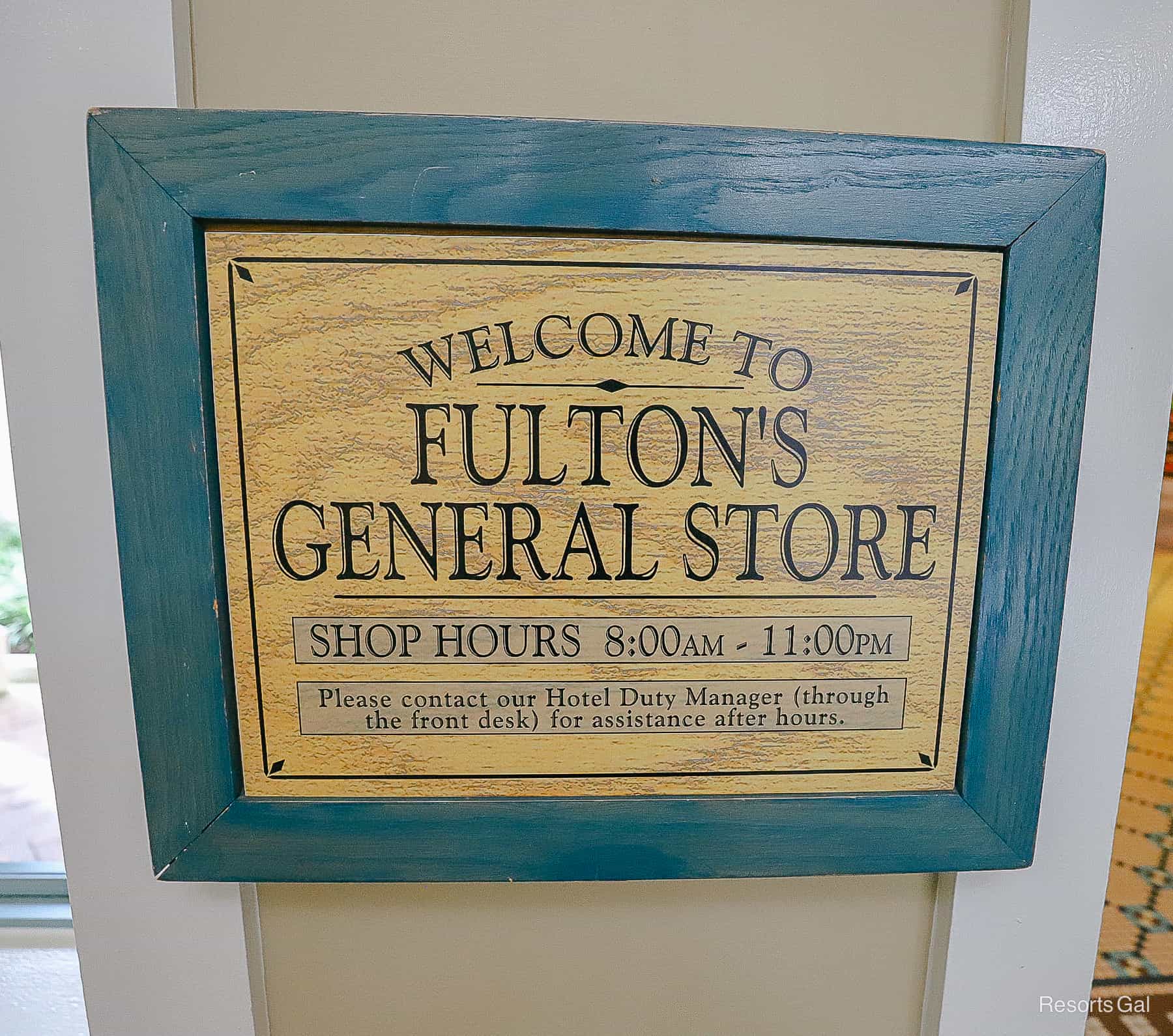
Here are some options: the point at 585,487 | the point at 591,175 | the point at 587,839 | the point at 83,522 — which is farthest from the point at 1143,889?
the point at 83,522

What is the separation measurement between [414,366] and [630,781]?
12.2 inches

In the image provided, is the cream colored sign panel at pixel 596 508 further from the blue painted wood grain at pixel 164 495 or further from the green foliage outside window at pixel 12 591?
the green foliage outside window at pixel 12 591

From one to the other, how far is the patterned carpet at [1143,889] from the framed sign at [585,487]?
74cm

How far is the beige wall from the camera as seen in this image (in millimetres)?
438

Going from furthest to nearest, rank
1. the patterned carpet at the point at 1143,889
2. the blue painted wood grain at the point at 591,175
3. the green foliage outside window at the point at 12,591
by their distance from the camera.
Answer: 1. the patterned carpet at the point at 1143,889
2. the green foliage outside window at the point at 12,591
3. the blue painted wood grain at the point at 591,175

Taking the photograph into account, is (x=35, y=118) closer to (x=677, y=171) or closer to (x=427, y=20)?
(x=427, y=20)

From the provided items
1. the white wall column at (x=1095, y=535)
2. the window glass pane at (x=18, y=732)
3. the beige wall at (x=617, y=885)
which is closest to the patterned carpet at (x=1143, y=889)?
the white wall column at (x=1095, y=535)

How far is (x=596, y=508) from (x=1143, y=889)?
1.50 metres

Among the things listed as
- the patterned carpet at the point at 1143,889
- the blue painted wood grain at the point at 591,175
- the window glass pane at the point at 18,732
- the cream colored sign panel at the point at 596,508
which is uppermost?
the blue painted wood grain at the point at 591,175

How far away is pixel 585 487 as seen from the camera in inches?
17.6

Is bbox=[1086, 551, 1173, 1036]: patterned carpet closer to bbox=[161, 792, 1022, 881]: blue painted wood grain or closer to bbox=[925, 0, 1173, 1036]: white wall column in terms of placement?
bbox=[925, 0, 1173, 1036]: white wall column

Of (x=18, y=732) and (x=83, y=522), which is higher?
(x=83, y=522)

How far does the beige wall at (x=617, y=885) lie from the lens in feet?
1.44

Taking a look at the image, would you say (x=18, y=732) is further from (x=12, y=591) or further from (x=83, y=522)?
(x=83, y=522)
